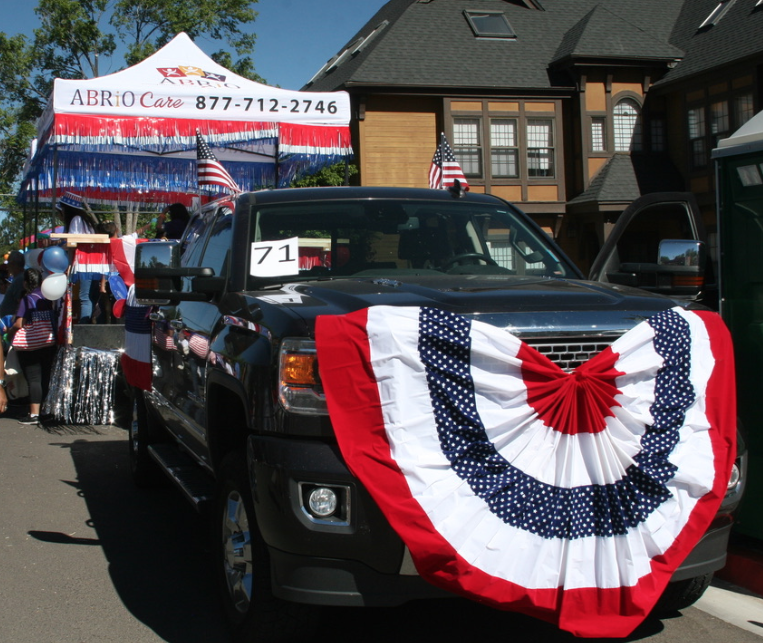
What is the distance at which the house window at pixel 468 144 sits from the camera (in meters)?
A: 26.1

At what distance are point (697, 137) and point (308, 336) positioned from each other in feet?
80.8

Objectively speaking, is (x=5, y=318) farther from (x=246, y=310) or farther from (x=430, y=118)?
(x=430, y=118)

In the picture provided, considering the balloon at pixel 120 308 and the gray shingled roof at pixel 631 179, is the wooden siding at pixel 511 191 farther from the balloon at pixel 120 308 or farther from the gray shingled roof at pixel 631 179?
the balloon at pixel 120 308

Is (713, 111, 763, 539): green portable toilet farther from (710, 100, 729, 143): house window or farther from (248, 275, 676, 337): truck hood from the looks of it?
(710, 100, 729, 143): house window

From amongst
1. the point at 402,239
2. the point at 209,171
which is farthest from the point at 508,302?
the point at 209,171

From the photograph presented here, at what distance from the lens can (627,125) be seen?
26828 millimetres

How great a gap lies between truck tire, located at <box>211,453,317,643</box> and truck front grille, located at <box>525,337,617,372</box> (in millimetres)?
1289

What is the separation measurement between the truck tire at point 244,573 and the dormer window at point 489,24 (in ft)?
83.6

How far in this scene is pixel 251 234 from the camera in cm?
465

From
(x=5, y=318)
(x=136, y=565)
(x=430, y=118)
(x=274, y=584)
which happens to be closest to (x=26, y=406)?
(x=5, y=318)

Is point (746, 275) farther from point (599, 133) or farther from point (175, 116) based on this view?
point (599, 133)

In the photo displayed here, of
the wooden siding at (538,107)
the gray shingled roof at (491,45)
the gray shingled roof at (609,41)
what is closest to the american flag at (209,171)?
the gray shingled roof at (491,45)

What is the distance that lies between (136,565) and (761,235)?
3926mm

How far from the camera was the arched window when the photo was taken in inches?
1050
